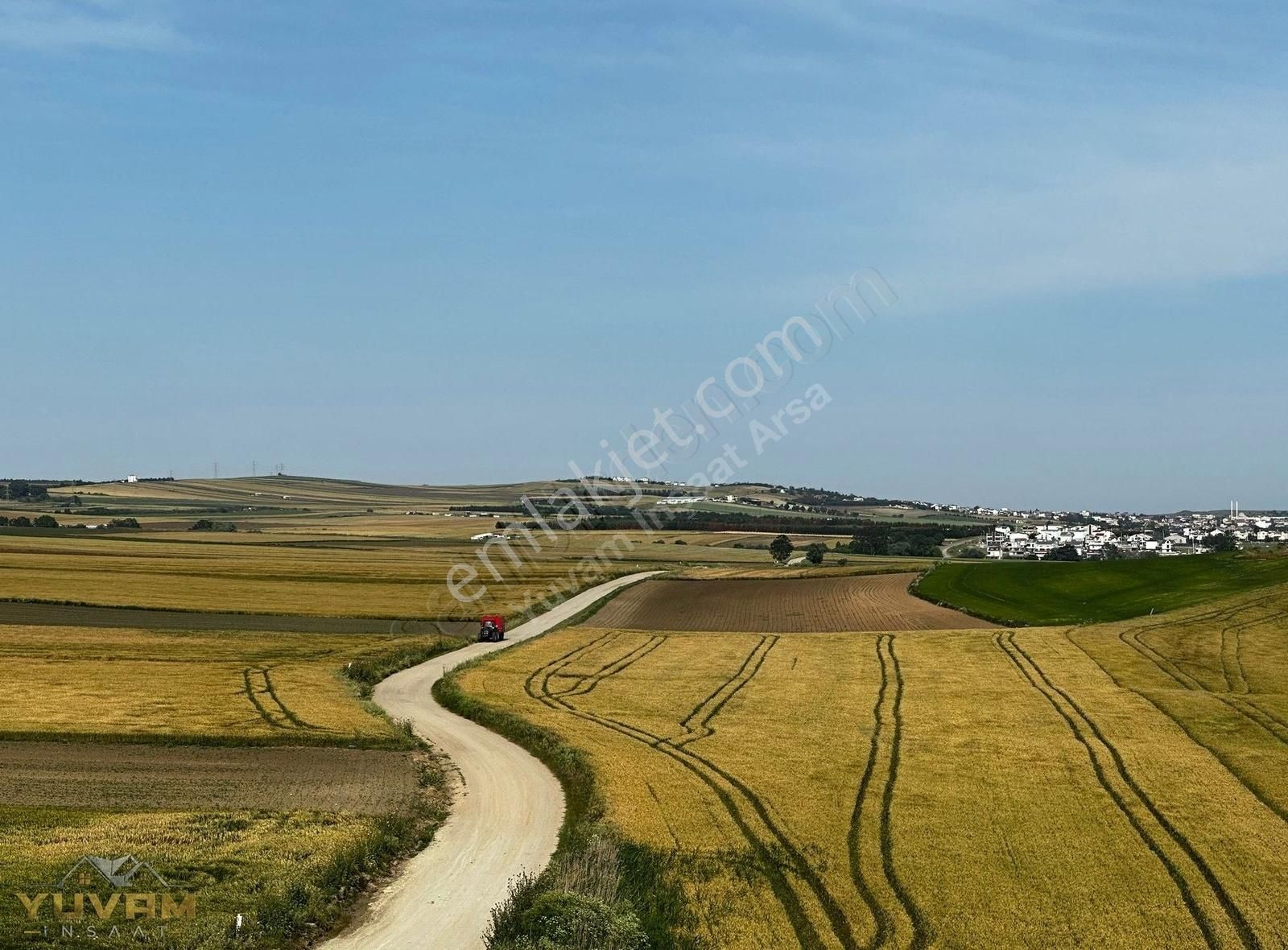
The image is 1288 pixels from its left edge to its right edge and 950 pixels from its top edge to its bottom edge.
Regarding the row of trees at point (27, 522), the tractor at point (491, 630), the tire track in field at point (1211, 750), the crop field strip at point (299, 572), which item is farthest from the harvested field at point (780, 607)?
the row of trees at point (27, 522)

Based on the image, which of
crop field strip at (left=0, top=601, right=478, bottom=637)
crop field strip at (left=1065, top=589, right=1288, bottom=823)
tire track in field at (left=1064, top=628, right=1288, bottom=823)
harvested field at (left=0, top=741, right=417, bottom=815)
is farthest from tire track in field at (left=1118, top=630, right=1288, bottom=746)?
crop field strip at (left=0, top=601, right=478, bottom=637)

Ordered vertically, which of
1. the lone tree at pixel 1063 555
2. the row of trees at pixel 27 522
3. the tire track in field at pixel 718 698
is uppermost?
the row of trees at pixel 27 522

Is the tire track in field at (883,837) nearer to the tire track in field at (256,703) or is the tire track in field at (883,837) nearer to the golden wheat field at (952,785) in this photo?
the golden wheat field at (952,785)

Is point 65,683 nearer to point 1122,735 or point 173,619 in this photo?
point 173,619

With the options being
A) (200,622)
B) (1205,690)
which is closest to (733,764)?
(1205,690)

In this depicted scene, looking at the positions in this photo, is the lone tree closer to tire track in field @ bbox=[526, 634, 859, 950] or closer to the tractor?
the tractor

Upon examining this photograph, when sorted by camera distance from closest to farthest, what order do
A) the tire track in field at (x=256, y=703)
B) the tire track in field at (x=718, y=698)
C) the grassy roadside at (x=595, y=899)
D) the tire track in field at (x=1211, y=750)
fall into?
the grassy roadside at (x=595, y=899)
the tire track in field at (x=1211, y=750)
the tire track in field at (x=718, y=698)
the tire track in field at (x=256, y=703)
